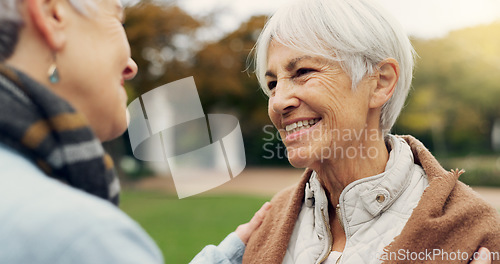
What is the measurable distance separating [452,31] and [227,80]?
15527 mm

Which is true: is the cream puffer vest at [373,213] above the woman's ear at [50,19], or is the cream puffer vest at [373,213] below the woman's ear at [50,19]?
below

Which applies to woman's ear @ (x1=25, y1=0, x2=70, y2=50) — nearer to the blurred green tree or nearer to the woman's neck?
the woman's neck

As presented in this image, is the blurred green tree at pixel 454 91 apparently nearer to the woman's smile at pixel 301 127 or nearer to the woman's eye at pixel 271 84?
the woman's eye at pixel 271 84

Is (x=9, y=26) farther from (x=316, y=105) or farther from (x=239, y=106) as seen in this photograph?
(x=239, y=106)

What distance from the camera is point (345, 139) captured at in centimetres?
213

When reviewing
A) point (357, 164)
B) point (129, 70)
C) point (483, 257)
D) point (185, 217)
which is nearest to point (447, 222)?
point (483, 257)

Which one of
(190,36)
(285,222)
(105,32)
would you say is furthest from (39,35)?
(190,36)

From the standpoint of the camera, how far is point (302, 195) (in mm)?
2375

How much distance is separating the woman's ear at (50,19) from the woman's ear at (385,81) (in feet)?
5.01

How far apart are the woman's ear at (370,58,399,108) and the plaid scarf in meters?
1.54

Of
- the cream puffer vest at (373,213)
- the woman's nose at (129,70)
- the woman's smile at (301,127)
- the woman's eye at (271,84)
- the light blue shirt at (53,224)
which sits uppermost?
the woman's nose at (129,70)

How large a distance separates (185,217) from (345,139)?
33.7 ft

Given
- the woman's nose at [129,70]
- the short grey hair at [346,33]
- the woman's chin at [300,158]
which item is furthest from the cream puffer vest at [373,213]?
the woman's nose at [129,70]

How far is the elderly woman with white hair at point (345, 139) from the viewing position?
6.43 feet
